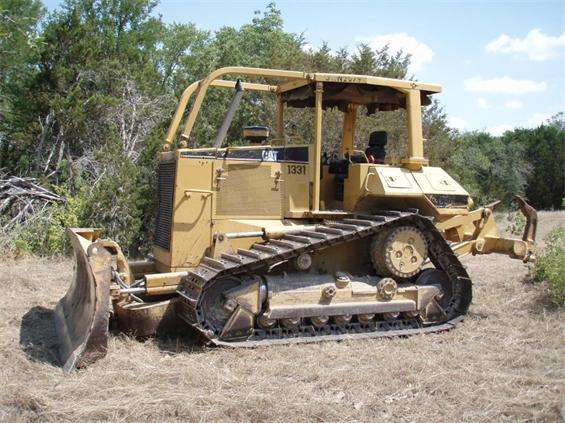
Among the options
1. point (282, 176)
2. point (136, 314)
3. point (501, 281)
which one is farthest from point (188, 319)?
point (501, 281)

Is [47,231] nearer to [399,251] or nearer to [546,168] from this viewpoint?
[399,251]

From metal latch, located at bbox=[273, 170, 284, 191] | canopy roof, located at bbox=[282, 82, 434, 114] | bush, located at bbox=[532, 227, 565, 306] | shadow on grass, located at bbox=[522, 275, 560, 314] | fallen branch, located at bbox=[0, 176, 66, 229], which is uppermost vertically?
canopy roof, located at bbox=[282, 82, 434, 114]

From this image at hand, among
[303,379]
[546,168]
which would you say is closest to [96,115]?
[303,379]

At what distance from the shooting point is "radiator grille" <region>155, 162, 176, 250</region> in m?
6.69

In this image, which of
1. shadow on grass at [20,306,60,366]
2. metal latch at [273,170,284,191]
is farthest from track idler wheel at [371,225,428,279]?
shadow on grass at [20,306,60,366]

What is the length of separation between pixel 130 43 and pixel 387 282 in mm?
10013

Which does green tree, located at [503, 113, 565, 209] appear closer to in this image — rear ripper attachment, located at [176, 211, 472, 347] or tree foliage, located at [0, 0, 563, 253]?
tree foliage, located at [0, 0, 563, 253]

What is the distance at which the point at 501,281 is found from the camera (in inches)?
378

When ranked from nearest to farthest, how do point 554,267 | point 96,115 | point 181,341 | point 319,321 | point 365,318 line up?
point 181,341 → point 319,321 → point 365,318 → point 554,267 → point 96,115

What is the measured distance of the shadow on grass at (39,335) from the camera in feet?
18.8

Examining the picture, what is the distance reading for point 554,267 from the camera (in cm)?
800

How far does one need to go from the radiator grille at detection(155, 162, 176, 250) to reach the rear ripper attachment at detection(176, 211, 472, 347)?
72cm

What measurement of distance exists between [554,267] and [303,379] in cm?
442

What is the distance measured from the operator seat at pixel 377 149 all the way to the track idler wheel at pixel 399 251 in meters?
1.10
